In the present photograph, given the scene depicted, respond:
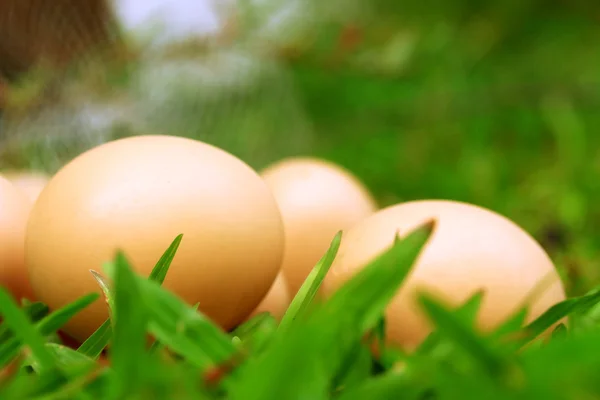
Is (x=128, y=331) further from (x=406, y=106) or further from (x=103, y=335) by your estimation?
(x=406, y=106)

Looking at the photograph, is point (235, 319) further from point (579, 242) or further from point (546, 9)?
point (546, 9)

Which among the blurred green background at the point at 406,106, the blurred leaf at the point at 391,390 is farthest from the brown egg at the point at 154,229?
the blurred green background at the point at 406,106

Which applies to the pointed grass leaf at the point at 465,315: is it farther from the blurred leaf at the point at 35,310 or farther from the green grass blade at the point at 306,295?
the blurred leaf at the point at 35,310

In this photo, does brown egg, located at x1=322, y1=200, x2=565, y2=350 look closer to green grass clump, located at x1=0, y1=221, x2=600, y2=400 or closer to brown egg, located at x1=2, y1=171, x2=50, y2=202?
green grass clump, located at x1=0, y1=221, x2=600, y2=400

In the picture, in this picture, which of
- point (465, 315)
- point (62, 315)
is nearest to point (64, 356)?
point (62, 315)

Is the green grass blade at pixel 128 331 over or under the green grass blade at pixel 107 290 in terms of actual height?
under

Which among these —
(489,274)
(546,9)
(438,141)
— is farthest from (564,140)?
(489,274)
